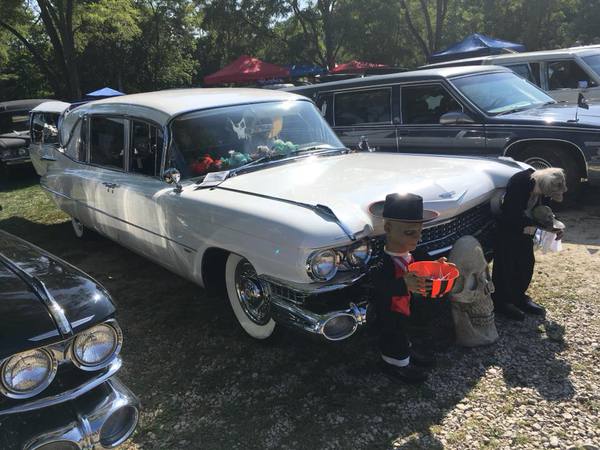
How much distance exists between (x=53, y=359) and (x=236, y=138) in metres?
2.50

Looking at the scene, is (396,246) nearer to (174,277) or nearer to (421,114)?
(174,277)

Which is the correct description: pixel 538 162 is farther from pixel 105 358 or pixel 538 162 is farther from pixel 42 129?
pixel 42 129

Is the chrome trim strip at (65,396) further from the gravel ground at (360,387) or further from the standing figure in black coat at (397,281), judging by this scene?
the standing figure in black coat at (397,281)

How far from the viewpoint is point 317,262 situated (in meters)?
2.78

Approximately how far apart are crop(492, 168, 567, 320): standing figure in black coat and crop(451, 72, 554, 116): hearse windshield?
2.97 m

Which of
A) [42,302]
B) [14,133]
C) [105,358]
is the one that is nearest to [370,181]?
[105,358]

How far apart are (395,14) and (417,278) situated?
28.1m

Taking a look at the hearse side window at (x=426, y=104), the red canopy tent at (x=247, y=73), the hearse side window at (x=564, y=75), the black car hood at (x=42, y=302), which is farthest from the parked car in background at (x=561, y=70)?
the red canopy tent at (x=247, y=73)

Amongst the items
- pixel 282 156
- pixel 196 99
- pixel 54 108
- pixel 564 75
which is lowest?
pixel 282 156

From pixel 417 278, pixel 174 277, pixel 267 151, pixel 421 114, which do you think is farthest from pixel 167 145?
pixel 421 114

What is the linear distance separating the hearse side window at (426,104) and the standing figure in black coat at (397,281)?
397 centimetres

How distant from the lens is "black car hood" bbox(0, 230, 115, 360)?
1903 millimetres

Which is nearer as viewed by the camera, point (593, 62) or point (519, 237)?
point (519, 237)

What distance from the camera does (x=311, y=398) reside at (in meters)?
3.00
